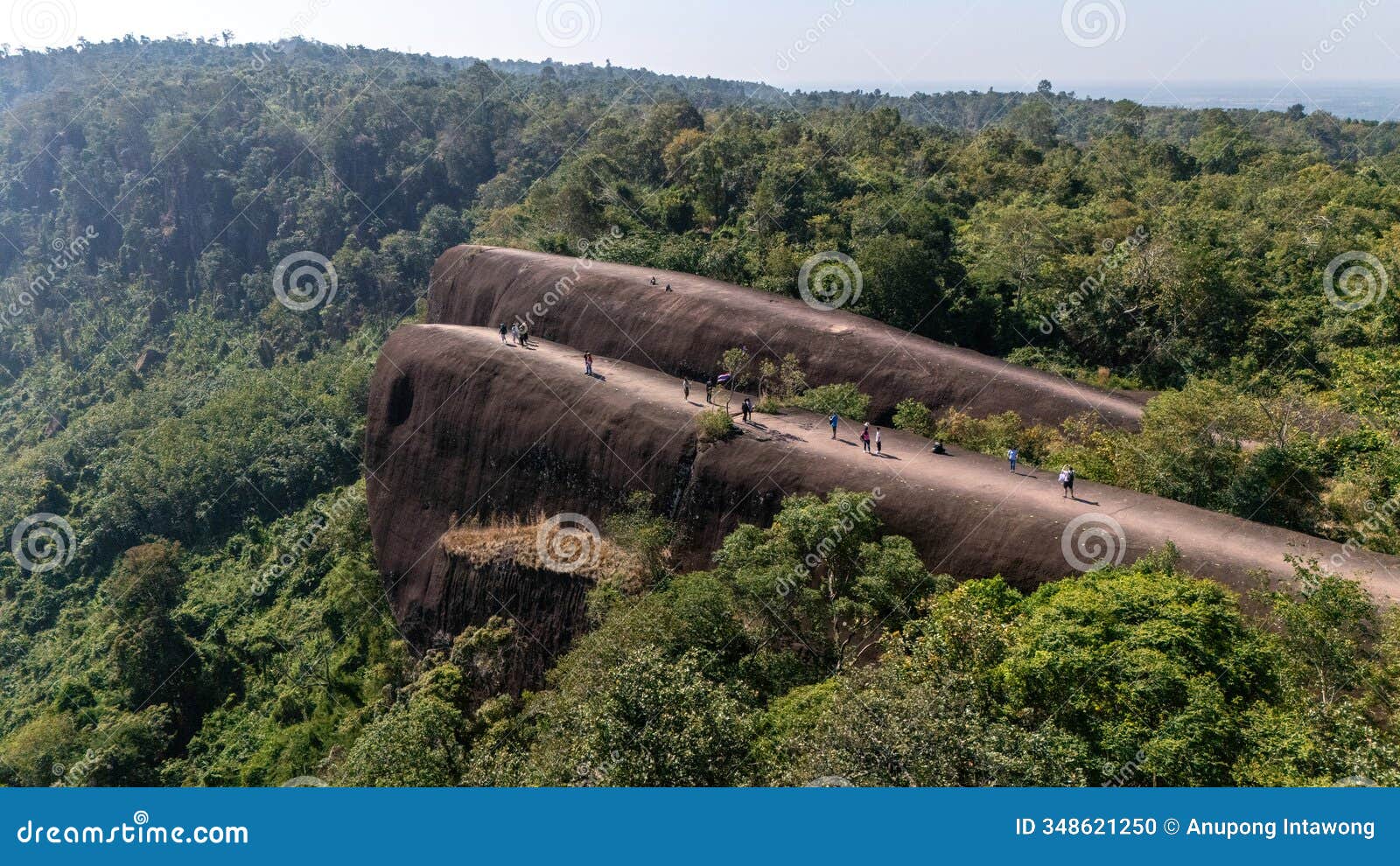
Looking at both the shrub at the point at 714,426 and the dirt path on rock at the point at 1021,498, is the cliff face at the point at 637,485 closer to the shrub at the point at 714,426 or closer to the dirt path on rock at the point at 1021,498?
the dirt path on rock at the point at 1021,498

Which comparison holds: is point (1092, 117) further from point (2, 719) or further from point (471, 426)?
point (2, 719)

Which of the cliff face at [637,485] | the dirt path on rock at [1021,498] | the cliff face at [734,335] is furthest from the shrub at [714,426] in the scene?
the cliff face at [734,335]

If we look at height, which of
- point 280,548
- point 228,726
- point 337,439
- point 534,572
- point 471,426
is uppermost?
point 471,426

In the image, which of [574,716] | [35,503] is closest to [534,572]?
[574,716]

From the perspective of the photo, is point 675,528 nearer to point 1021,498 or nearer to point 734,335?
point 1021,498

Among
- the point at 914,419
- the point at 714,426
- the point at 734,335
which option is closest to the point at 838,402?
the point at 914,419

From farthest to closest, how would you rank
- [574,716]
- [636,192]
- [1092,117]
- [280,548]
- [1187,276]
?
[1092,117] → [636,192] → [280,548] → [1187,276] → [574,716]

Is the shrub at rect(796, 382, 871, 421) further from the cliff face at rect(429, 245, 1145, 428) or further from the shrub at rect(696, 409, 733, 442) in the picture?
the shrub at rect(696, 409, 733, 442)
